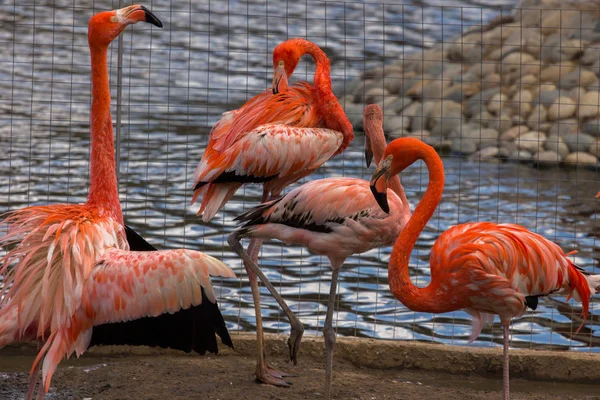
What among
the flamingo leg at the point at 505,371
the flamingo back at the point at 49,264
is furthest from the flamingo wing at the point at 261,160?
the flamingo leg at the point at 505,371

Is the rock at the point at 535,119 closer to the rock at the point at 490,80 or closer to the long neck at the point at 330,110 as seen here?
the rock at the point at 490,80

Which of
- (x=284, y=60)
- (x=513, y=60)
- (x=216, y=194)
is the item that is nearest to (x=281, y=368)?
(x=216, y=194)

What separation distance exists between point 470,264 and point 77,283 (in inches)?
72.5

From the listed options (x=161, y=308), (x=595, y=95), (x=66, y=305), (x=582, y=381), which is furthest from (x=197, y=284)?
(x=595, y=95)

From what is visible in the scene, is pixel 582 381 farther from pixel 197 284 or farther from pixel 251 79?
pixel 251 79

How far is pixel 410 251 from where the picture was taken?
4.57m

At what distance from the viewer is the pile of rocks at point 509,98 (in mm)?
11062

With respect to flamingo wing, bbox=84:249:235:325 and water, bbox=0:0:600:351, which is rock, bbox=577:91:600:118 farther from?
flamingo wing, bbox=84:249:235:325

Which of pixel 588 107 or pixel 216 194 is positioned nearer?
pixel 216 194

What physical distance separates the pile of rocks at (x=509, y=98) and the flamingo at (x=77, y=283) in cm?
662

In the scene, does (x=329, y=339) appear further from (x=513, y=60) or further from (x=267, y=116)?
(x=513, y=60)

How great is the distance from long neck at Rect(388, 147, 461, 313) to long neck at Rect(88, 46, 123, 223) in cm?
137

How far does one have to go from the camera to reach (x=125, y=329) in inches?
162

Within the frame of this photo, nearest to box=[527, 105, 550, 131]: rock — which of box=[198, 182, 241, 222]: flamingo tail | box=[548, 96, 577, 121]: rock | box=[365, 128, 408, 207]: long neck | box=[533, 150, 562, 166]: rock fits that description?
box=[548, 96, 577, 121]: rock
